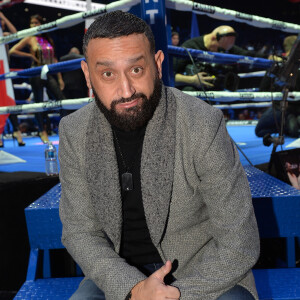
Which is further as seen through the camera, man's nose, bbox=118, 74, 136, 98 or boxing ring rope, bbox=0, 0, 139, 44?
boxing ring rope, bbox=0, 0, 139, 44

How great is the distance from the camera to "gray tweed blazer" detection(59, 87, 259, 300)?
0.85 metres

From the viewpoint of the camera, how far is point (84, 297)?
3.01 feet

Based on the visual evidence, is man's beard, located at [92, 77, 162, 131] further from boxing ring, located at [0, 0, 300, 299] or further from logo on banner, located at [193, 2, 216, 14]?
logo on banner, located at [193, 2, 216, 14]

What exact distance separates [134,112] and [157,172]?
168 mm

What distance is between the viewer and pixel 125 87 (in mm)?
879

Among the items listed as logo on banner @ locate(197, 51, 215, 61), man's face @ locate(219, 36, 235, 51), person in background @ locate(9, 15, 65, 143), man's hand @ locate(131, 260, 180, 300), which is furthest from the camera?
person in background @ locate(9, 15, 65, 143)

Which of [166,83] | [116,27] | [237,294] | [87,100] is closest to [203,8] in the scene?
[166,83]

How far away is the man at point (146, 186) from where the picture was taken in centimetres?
85

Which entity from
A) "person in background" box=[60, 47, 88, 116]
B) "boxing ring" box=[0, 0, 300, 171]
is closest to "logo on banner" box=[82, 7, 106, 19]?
"boxing ring" box=[0, 0, 300, 171]

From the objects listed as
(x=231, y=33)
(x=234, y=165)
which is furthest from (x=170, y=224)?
(x=231, y=33)

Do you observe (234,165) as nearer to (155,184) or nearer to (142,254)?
(155,184)

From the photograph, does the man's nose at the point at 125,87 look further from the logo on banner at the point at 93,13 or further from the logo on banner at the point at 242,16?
the logo on banner at the point at 242,16

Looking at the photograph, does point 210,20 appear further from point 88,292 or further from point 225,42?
point 88,292

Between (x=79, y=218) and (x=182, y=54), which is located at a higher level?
(x=182, y=54)
